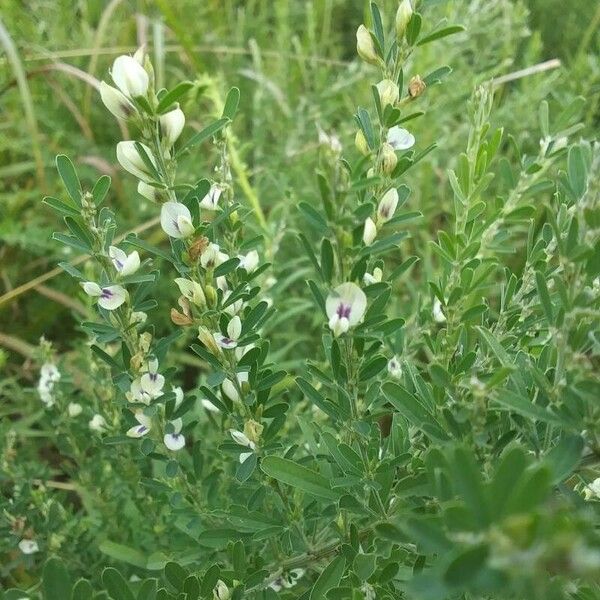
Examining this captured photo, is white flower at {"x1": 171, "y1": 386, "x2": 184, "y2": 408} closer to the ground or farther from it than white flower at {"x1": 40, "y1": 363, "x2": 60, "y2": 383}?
farther from it

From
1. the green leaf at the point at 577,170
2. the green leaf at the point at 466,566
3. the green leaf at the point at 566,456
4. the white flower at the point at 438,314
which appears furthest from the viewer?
the white flower at the point at 438,314

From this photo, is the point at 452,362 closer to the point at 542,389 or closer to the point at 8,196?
the point at 542,389

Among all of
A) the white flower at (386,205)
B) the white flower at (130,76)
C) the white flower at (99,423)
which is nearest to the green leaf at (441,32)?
the white flower at (386,205)

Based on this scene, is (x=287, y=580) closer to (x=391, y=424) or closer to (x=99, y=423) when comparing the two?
(x=391, y=424)

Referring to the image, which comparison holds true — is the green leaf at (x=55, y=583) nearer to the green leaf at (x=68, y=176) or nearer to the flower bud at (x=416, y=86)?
the green leaf at (x=68, y=176)

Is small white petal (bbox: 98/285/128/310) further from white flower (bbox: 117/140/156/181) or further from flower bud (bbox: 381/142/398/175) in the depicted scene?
flower bud (bbox: 381/142/398/175)

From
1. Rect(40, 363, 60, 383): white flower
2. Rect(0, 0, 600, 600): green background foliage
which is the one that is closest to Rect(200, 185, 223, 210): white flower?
Rect(0, 0, 600, 600): green background foliage
